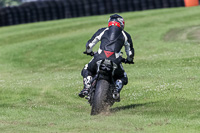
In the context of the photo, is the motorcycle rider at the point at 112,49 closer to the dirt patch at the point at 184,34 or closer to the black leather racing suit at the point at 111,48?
the black leather racing suit at the point at 111,48

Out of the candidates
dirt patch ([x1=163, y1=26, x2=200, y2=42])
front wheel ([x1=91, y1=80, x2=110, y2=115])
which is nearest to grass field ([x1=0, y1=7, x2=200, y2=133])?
dirt patch ([x1=163, y1=26, x2=200, y2=42])

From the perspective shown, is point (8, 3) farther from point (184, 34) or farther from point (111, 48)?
point (111, 48)

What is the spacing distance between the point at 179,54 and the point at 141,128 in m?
13.6

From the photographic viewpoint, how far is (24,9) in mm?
38500

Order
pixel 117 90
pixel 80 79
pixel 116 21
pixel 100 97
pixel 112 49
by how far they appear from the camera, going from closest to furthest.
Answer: pixel 100 97 → pixel 112 49 → pixel 117 90 → pixel 116 21 → pixel 80 79

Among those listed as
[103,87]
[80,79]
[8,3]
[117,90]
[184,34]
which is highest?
[103,87]

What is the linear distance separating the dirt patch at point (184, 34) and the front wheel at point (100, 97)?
1599 cm

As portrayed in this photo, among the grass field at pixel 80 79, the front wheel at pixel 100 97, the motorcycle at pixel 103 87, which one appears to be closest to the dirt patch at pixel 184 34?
the grass field at pixel 80 79

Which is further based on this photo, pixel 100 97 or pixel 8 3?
pixel 8 3

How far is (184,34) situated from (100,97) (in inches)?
740

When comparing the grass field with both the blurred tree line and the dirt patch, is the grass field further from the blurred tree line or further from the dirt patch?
the blurred tree line

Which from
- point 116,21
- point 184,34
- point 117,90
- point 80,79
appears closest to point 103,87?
point 117,90

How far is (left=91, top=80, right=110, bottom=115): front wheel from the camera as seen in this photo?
380 inches

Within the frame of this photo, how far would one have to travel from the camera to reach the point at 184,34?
27.5 meters
